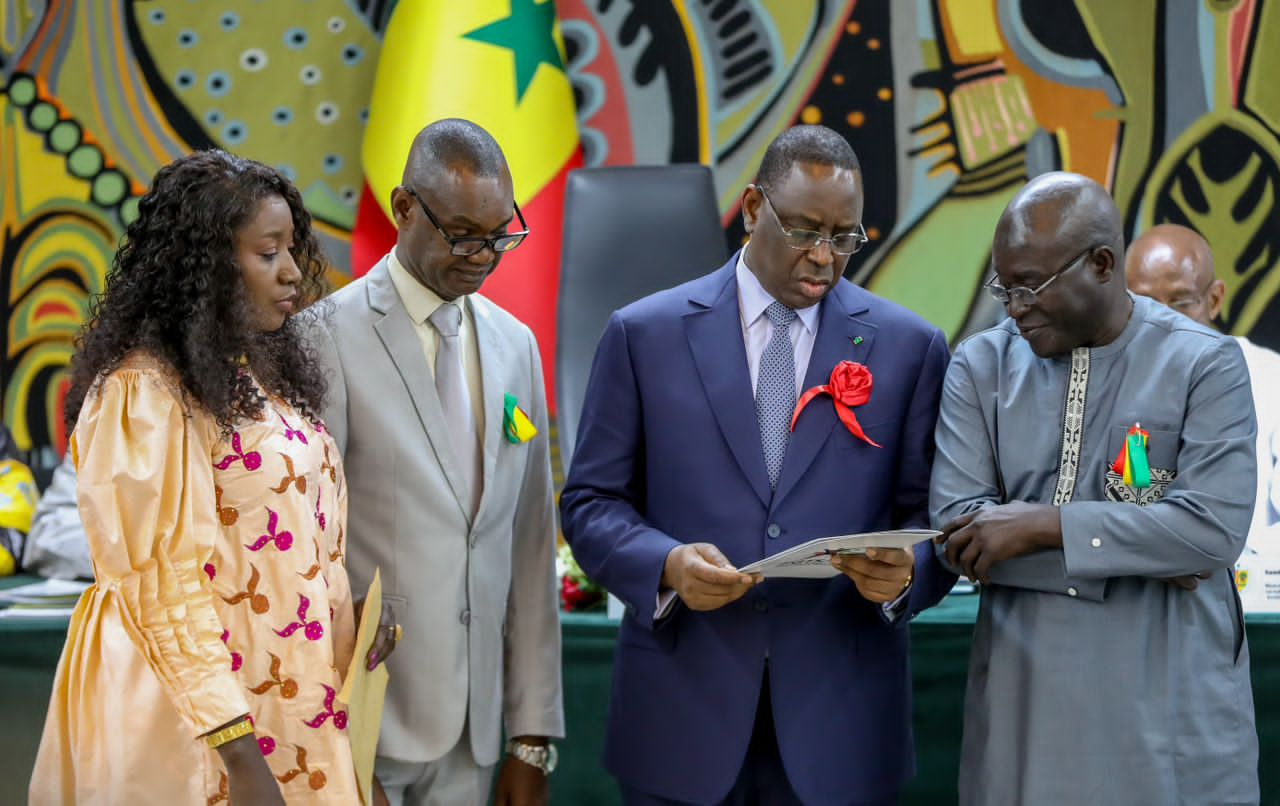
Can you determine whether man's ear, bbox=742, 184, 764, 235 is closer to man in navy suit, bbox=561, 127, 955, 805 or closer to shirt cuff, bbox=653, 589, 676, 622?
man in navy suit, bbox=561, 127, 955, 805

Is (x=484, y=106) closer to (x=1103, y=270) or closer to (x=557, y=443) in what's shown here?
(x=557, y=443)

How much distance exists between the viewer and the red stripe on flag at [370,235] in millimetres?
5117

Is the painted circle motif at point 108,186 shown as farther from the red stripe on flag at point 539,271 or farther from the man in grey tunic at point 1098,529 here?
the man in grey tunic at point 1098,529

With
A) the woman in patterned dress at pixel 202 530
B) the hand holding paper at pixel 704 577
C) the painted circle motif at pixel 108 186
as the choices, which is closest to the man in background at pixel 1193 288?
the hand holding paper at pixel 704 577

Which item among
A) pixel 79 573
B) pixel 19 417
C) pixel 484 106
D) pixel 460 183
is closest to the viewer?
pixel 460 183

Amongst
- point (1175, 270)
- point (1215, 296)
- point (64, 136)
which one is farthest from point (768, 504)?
point (64, 136)

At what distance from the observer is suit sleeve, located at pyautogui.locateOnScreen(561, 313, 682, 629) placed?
267cm

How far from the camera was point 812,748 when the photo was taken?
2.59 m

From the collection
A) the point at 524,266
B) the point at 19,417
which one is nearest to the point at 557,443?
the point at 524,266

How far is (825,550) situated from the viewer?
232cm

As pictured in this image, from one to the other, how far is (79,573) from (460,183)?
2394mm

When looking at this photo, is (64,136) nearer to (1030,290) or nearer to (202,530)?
(202,530)

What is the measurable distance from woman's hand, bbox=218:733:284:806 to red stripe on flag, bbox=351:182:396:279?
3206 millimetres

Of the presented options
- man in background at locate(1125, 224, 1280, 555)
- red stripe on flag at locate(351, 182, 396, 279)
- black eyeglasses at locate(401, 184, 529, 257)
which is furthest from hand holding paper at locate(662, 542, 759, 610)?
red stripe on flag at locate(351, 182, 396, 279)
